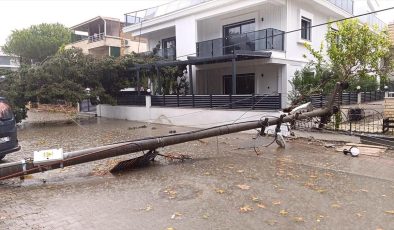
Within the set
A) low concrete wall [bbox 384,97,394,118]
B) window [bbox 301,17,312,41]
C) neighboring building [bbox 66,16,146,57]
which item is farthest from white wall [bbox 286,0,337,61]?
neighboring building [bbox 66,16,146,57]

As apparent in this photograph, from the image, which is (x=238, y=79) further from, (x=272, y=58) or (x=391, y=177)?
(x=391, y=177)

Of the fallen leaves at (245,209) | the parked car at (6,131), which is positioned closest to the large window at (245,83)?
the parked car at (6,131)

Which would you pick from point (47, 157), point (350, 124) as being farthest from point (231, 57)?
point (47, 157)

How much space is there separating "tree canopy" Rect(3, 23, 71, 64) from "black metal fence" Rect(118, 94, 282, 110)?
24159mm

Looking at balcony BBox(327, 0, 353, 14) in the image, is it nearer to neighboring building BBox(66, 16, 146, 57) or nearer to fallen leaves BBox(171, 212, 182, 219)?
neighboring building BBox(66, 16, 146, 57)

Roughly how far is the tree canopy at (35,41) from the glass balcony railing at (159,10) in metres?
17.9

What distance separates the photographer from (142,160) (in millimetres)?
8516

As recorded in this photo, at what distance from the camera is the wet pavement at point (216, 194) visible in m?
4.98

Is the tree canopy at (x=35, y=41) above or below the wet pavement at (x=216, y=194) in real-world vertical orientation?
above

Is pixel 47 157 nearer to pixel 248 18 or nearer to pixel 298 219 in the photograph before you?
pixel 298 219

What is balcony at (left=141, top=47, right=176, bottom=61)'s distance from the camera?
22625mm

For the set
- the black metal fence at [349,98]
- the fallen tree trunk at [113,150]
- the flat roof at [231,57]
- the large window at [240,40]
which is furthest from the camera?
the large window at [240,40]

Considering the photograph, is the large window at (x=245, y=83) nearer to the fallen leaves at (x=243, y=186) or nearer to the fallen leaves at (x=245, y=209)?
the fallen leaves at (x=243, y=186)

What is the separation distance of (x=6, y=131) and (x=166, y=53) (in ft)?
52.1
